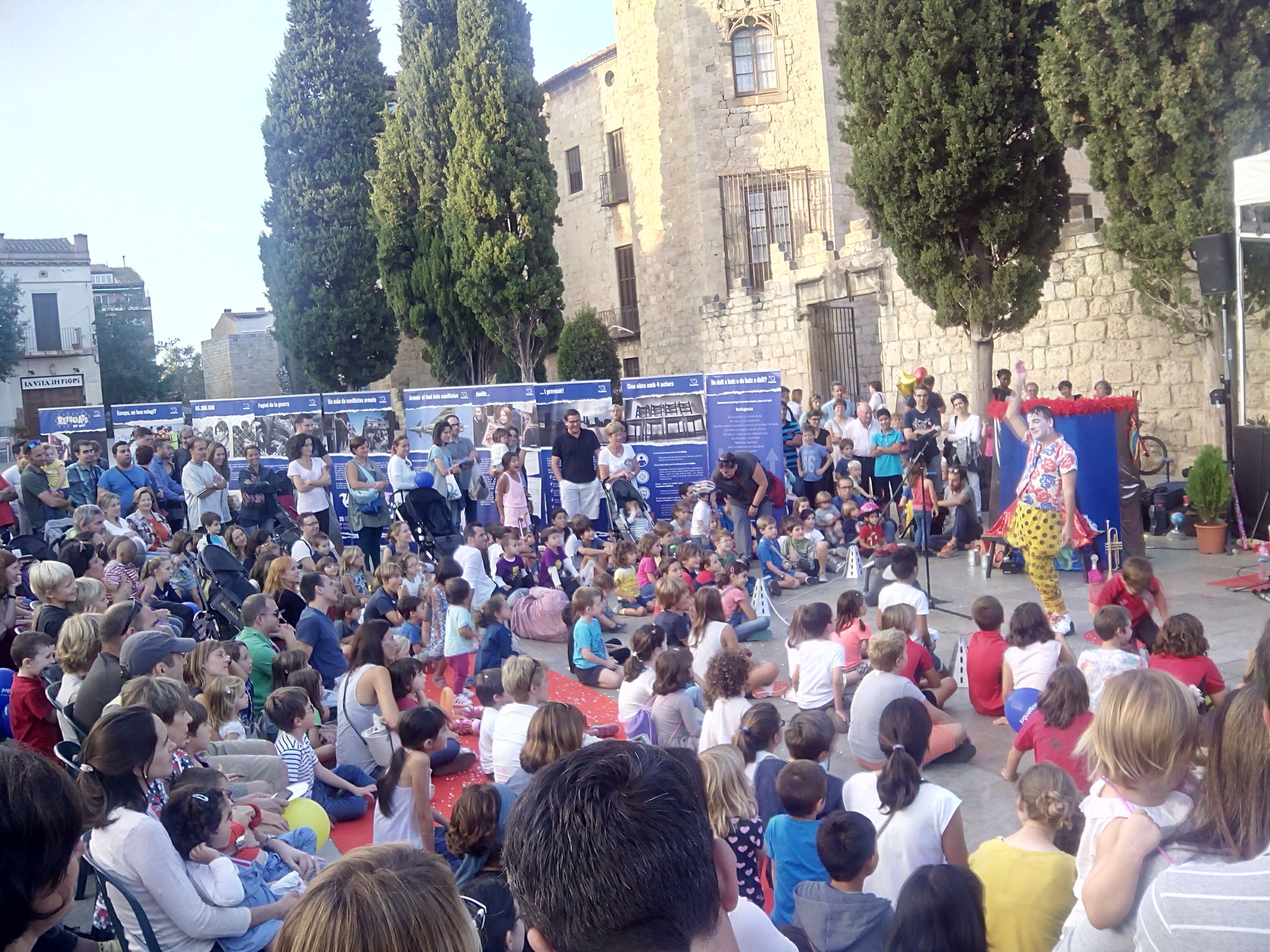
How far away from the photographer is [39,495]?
1072 centimetres

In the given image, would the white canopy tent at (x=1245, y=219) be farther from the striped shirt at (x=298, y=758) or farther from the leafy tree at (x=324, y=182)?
the leafy tree at (x=324, y=182)

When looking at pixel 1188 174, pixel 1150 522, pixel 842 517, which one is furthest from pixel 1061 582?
pixel 1188 174

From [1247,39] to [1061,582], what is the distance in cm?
614

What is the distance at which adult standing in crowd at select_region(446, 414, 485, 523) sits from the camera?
1279 centimetres

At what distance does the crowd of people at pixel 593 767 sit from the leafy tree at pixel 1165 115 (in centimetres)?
567

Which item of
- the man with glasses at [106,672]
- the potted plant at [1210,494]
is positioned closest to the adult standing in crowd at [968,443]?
the potted plant at [1210,494]

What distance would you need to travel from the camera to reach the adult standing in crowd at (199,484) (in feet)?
37.3

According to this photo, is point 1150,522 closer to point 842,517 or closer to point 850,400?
point 842,517

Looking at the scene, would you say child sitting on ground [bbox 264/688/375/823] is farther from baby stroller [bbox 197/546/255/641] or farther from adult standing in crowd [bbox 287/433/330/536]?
adult standing in crowd [bbox 287/433/330/536]

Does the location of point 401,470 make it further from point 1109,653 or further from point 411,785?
point 1109,653

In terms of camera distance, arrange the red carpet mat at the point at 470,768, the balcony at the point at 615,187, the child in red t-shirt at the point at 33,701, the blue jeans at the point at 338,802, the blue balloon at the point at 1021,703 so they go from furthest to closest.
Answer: the balcony at the point at 615,187 → the blue balloon at the point at 1021,703 → the blue jeans at the point at 338,802 → the red carpet mat at the point at 470,768 → the child in red t-shirt at the point at 33,701

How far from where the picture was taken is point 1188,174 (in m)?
11.5

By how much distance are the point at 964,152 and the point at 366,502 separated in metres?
8.46

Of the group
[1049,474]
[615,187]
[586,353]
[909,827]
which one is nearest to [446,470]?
[1049,474]
